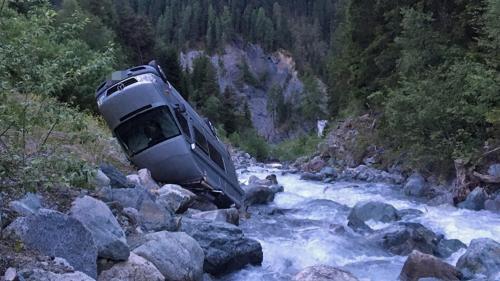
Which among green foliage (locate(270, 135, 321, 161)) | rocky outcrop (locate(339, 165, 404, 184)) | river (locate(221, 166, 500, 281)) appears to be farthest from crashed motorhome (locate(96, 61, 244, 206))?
green foliage (locate(270, 135, 321, 161))

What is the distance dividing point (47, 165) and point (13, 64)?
1.01 m

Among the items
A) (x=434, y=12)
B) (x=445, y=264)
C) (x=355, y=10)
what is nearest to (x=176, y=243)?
Answer: (x=445, y=264)

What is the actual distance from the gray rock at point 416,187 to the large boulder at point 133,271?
1296 cm

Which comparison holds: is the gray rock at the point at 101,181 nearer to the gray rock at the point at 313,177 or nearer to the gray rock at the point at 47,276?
the gray rock at the point at 47,276

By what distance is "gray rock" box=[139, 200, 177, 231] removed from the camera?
316 inches

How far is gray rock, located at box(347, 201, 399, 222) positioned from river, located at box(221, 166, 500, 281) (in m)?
0.29

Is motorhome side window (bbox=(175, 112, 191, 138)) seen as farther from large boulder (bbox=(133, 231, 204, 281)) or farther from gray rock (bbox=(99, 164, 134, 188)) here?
large boulder (bbox=(133, 231, 204, 281))

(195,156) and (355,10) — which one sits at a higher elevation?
(355,10)

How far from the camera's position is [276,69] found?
6043 inches

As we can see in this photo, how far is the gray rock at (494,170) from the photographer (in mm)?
14434

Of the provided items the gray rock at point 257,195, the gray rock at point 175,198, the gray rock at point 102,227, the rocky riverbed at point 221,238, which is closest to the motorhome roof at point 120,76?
the rocky riverbed at point 221,238

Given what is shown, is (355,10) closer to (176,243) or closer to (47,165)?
(176,243)

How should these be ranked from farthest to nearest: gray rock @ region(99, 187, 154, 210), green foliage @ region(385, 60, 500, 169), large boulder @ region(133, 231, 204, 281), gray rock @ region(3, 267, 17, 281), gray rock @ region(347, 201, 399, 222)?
green foliage @ region(385, 60, 500, 169) < gray rock @ region(347, 201, 399, 222) < gray rock @ region(99, 187, 154, 210) < large boulder @ region(133, 231, 204, 281) < gray rock @ region(3, 267, 17, 281)

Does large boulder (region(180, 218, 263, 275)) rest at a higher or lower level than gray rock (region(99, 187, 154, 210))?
lower
